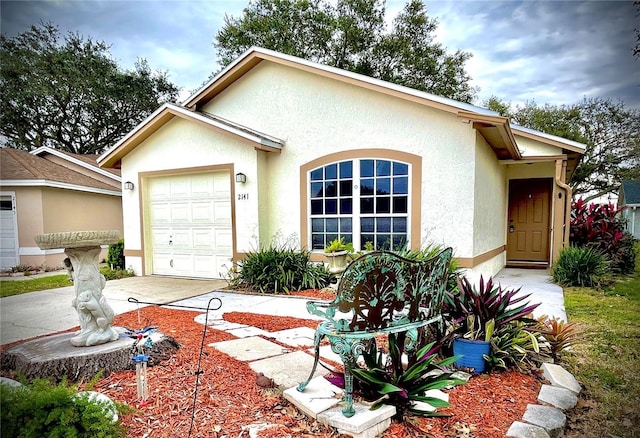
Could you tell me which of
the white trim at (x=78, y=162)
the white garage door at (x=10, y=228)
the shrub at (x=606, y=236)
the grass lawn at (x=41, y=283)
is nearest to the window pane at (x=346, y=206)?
the shrub at (x=606, y=236)

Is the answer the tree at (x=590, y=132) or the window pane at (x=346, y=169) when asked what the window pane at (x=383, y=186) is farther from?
the tree at (x=590, y=132)

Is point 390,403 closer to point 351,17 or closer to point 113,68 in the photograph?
point 351,17

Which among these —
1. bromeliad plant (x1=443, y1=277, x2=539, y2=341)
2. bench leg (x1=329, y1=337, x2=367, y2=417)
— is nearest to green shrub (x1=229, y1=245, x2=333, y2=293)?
bromeliad plant (x1=443, y1=277, x2=539, y2=341)

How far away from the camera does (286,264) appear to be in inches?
287

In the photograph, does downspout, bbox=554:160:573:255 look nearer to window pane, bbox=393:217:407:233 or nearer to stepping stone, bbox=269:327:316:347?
window pane, bbox=393:217:407:233

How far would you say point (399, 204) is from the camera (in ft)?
24.4

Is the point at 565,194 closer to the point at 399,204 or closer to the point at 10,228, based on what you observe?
the point at 399,204

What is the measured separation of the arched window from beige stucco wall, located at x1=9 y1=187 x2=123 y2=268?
819cm

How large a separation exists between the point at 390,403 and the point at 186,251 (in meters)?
7.60

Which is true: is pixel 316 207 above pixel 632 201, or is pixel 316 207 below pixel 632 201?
above

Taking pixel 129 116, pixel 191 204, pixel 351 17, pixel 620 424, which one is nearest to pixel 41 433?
pixel 620 424

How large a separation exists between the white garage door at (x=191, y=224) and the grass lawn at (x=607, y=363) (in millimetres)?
6821

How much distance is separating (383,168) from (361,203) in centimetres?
87

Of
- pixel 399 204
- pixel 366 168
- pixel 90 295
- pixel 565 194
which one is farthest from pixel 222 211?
pixel 565 194
